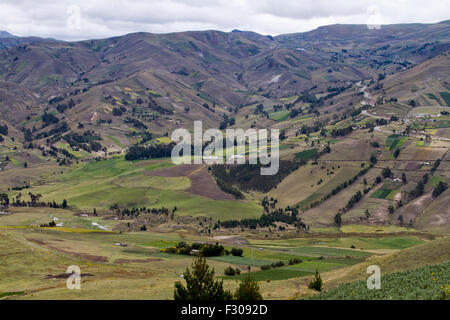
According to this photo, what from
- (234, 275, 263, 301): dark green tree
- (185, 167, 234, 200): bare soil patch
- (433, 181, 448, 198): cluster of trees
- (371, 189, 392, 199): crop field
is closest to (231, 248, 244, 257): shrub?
(234, 275, 263, 301): dark green tree

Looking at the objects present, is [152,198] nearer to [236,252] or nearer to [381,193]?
[236,252]

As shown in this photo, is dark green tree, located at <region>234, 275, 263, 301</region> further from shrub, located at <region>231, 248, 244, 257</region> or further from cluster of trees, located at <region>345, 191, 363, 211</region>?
cluster of trees, located at <region>345, 191, 363, 211</region>

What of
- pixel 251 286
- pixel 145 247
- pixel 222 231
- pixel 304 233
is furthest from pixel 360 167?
pixel 251 286

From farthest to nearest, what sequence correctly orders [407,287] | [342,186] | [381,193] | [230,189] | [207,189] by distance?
[230,189], [207,189], [342,186], [381,193], [407,287]

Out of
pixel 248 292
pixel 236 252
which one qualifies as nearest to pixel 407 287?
pixel 248 292

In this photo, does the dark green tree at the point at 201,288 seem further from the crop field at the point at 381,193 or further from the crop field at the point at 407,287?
the crop field at the point at 381,193

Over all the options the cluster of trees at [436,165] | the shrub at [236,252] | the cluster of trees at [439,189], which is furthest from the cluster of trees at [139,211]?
the cluster of trees at [436,165]

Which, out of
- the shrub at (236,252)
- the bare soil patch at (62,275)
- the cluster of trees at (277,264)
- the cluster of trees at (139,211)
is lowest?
the shrub at (236,252)

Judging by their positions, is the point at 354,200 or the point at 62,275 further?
the point at 354,200

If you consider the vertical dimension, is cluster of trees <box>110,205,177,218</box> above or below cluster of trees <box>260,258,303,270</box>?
above

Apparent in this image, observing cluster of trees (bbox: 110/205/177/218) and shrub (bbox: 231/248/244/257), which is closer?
shrub (bbox: 231/248/244/257)

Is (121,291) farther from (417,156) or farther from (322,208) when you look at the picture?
(417,156)
